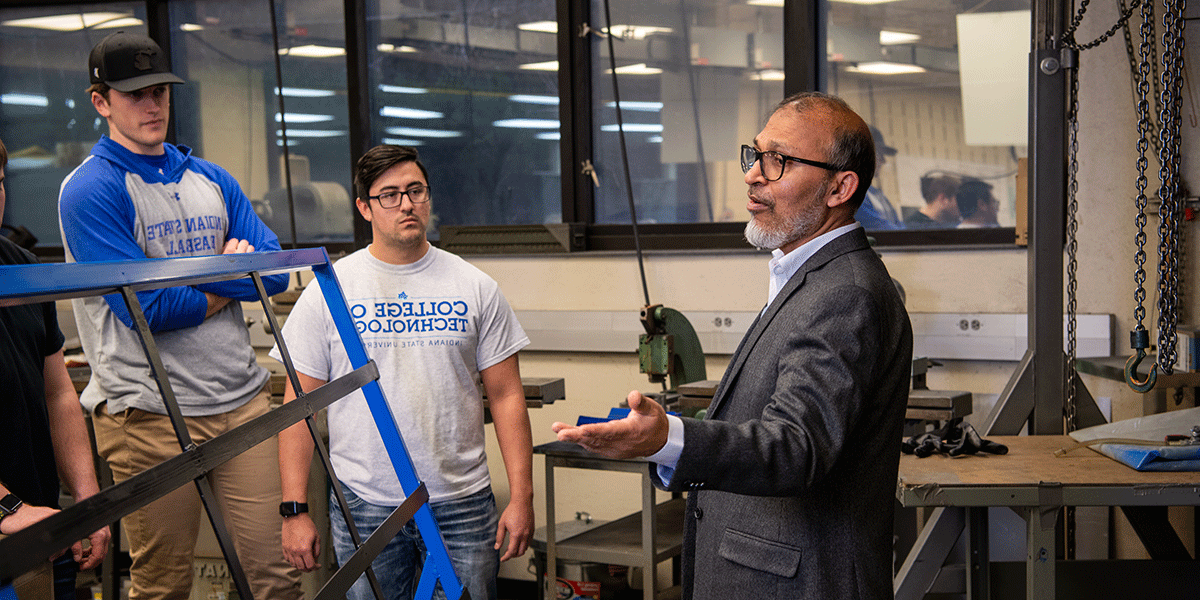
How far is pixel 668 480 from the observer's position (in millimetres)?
1139

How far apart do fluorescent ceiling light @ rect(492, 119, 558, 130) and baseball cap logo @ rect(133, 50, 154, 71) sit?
1.81 m

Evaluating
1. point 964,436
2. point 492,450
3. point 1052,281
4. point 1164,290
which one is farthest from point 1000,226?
point 492,450

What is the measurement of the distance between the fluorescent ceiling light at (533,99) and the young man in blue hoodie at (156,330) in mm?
1734

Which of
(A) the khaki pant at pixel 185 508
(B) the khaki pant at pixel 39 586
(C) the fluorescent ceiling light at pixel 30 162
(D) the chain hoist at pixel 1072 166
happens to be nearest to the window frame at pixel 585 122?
(C) the fluorescent ceiling light at pixel 30 162

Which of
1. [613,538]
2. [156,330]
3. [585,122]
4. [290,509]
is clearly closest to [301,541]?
[290,509]

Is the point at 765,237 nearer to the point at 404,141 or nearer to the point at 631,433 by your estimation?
the point at 631,433

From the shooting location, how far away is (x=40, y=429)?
62.9 inches

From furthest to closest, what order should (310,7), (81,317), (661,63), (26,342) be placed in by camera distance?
(310,7) → (661,63) → (81,317) → (26,342)

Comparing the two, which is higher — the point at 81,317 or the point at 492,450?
the point at 81,317

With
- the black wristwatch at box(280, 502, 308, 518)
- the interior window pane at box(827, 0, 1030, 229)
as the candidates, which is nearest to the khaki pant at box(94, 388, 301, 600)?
the black wristwatch at box(280, 502, 308, 518)

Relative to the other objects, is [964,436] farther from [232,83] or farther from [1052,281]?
[232,83]

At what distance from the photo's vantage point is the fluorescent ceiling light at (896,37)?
331 centimetres

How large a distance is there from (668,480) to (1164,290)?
160cm

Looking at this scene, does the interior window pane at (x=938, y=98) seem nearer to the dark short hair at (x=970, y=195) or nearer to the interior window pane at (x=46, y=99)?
the dark short hair at (x=970, y=195)
